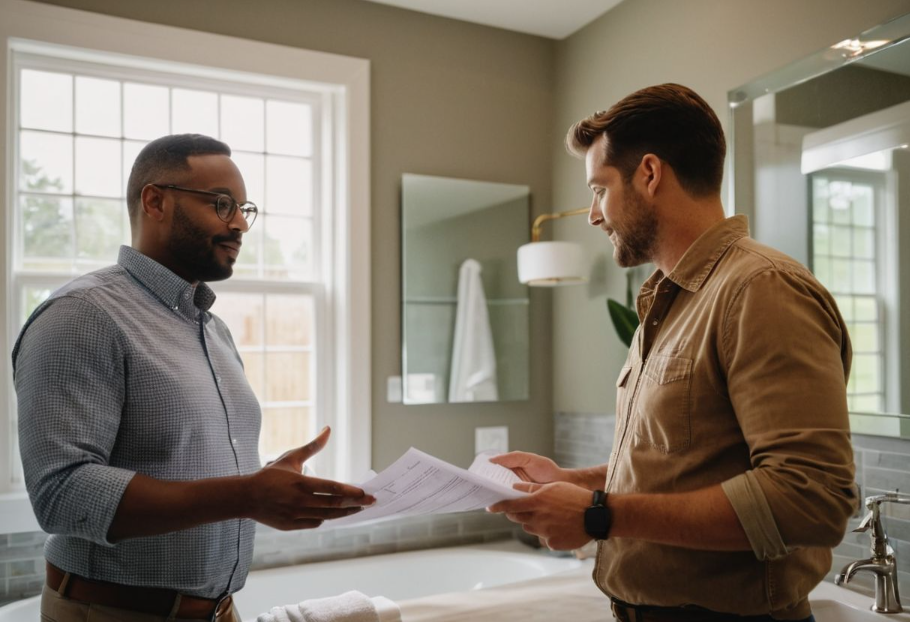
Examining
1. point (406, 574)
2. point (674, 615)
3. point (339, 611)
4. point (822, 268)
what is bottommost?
point (406, 574)

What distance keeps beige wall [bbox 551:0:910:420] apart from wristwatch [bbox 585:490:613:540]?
5.39 feet

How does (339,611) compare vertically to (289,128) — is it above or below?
below

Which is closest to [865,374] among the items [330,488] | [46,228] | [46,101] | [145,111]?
[330,488]

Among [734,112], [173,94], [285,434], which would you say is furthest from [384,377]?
[734,112]

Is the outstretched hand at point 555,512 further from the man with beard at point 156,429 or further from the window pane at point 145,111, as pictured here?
the window pane at point 145,111

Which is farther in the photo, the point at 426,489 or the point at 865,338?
the point at 865,338

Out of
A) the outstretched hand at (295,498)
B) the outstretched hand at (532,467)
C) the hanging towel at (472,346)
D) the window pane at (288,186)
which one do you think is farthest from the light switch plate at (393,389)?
the outstretched hand at (295,498)

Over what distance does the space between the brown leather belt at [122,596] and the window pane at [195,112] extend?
1.91 m

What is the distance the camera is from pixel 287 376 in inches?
120

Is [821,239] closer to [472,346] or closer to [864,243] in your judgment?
[864,243]

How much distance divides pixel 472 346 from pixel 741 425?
→ 2149mm

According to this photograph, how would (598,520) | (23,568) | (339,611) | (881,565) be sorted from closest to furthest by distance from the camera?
(598,520), (881,565), (339,611), (23,568)

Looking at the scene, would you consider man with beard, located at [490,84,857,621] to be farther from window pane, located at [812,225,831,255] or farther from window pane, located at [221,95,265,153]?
window pane, located at [221,95,265,153]

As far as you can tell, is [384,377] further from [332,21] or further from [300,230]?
[332,21]
